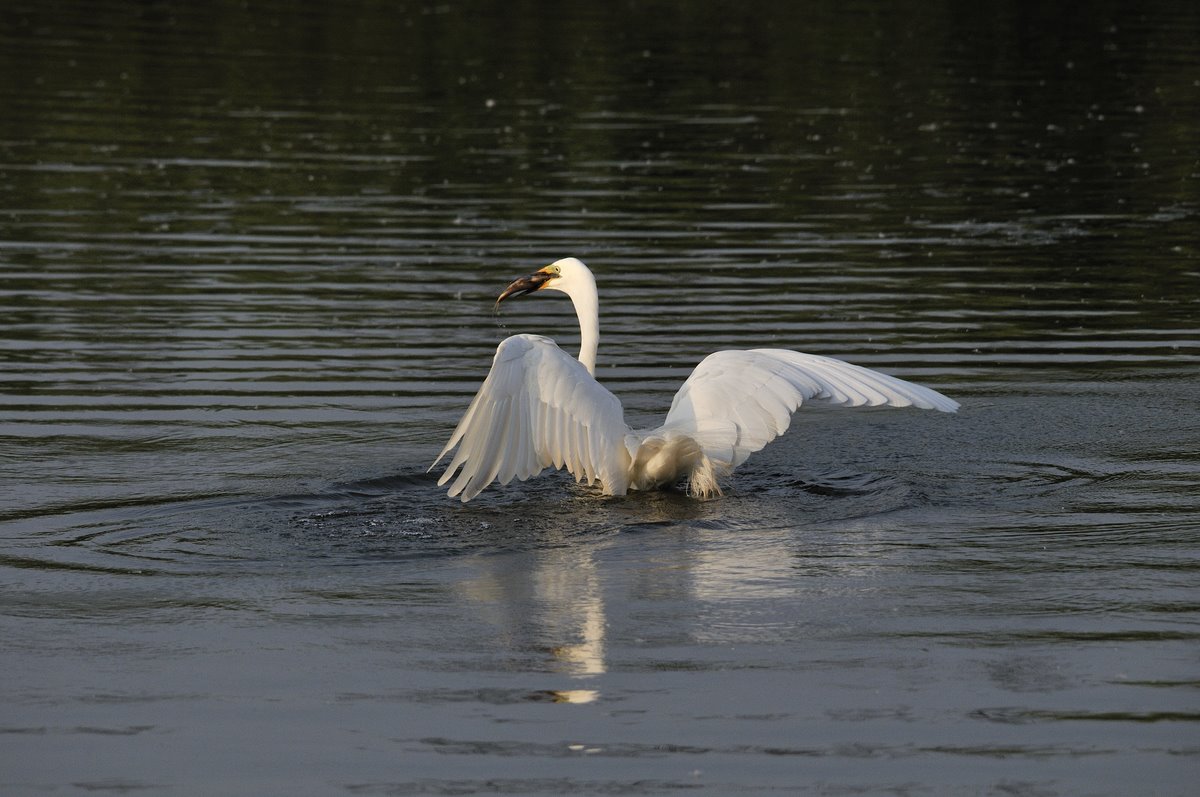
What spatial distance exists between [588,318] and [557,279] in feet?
1.60

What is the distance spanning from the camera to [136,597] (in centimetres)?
727

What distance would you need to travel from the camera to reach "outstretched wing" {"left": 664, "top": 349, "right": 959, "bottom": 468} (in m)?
8.94

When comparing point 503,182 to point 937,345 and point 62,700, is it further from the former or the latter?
point 62,700

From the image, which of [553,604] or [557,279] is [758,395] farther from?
[553,604]

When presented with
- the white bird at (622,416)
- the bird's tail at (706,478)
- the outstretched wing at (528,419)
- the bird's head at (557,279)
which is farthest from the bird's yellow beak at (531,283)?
the bird's tail at (706,478)

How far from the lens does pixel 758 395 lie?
912cm

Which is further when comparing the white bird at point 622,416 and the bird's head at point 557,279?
the bird's head at point 557,279

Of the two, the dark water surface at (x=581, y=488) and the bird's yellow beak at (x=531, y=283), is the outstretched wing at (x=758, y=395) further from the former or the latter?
the bird's yellow beak at (x=531, y=283)

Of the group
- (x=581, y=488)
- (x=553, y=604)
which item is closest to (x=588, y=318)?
(x=581, y=488)

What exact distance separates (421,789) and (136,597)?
224cm

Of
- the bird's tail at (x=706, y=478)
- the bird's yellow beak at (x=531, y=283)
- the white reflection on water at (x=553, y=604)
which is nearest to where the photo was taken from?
the white reflection on water at (x=553, y=604)

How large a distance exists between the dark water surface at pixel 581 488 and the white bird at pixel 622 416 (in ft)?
0.78

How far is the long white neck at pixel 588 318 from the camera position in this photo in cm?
984

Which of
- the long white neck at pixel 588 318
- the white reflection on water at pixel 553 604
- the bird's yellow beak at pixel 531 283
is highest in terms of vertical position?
the bird's yellow beak at pixel 531 283
